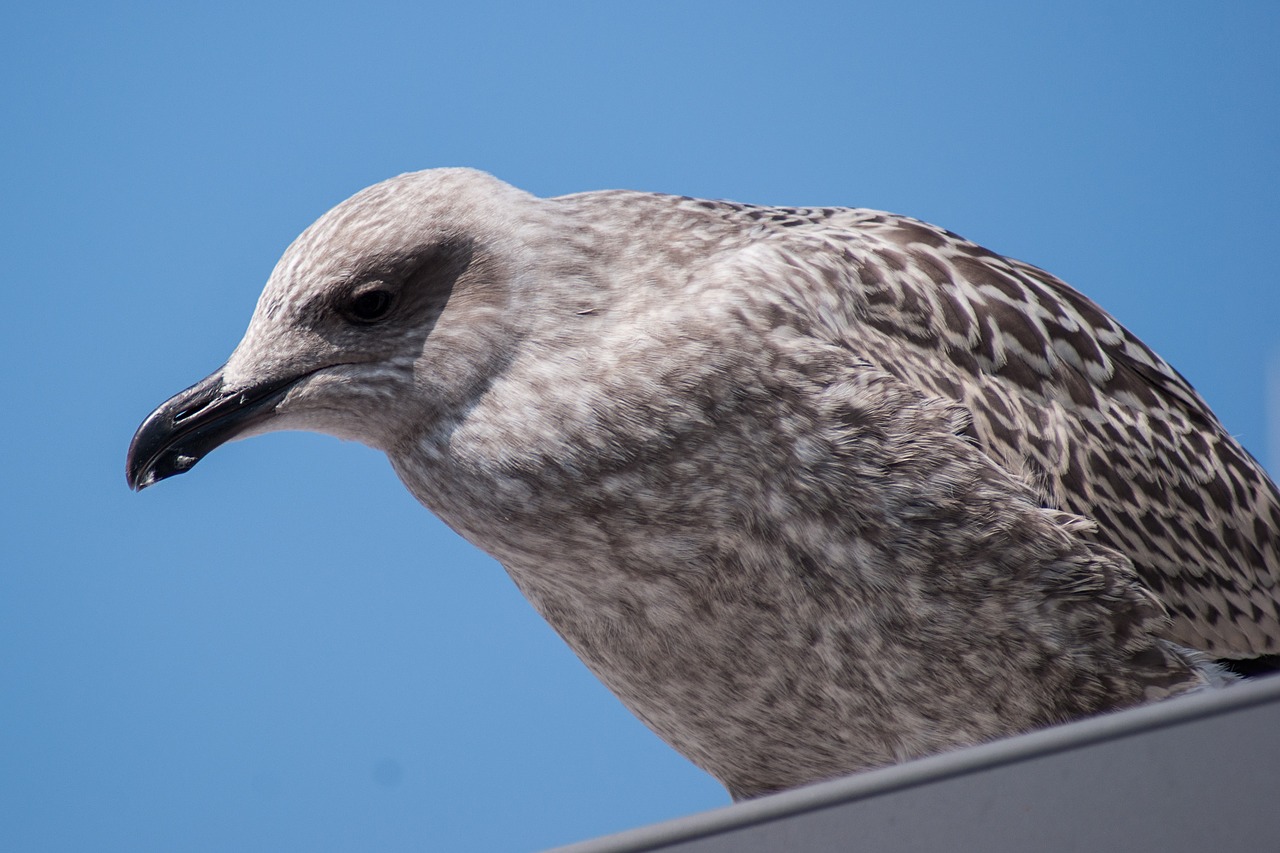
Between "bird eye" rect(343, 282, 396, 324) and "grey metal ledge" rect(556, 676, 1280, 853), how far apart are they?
3.14 ft

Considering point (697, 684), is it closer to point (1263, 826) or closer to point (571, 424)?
point (571, 424)

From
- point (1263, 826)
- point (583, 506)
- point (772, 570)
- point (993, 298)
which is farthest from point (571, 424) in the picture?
point (1263, 826)

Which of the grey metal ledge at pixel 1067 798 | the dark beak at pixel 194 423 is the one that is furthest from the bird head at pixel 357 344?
the grey metal ledge at pixel 1067 798

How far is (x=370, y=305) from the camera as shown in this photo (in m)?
1.66

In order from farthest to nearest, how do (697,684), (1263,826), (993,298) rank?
(993,298)
(697,684)
(1263,826)

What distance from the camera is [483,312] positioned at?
1.67 metres

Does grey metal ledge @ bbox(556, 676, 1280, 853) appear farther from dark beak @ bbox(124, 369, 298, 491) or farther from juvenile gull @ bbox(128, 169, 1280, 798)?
dark beak @ bbox(124, 369, 298, 491)

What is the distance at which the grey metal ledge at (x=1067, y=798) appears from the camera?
2.47 feet

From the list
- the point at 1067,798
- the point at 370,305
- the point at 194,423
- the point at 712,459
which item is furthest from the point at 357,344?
the point at 1067,798

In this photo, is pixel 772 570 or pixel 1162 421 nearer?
pixel 772 570

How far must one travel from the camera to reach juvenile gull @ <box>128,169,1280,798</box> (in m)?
1.60

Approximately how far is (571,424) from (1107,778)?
0.92 metres

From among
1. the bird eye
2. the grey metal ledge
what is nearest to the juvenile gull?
the bird eye

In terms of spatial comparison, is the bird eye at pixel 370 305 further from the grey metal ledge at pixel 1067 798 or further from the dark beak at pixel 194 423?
the grey metal ledge at pixel 1067 798
